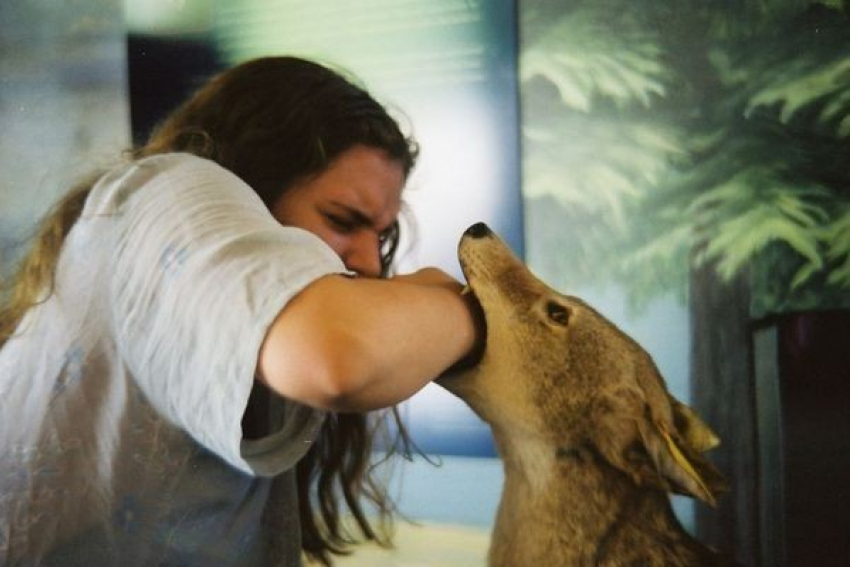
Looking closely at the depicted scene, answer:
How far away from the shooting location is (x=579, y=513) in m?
0.81

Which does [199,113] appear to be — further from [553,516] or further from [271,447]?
[553,516]

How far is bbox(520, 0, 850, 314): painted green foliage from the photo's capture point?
2.55ft

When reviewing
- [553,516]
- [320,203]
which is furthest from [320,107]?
[553,516]

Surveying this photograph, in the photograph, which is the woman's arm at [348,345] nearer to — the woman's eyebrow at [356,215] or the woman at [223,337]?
the woman at [223,337]

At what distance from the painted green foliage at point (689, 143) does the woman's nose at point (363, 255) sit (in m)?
0.16

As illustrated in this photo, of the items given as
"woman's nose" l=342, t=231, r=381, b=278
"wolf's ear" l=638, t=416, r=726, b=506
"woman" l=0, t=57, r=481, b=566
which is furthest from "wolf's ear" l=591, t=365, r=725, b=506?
"woman's nose" l=342, t=231, r=381, b=278

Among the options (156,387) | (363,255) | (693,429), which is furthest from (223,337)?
(693,429)

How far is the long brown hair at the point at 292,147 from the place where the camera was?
913mm

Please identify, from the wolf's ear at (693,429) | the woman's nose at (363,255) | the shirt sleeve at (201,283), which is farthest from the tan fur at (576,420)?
the shirt sleeve at (201,283)

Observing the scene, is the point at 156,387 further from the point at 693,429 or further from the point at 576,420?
the point at 693,429

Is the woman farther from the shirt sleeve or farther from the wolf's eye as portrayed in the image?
the wolf's eye

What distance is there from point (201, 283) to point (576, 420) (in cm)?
39

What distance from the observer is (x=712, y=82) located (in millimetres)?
810

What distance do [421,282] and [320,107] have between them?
261 millimetres
